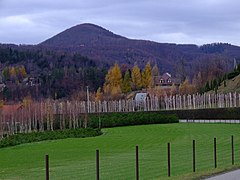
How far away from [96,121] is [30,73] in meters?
115

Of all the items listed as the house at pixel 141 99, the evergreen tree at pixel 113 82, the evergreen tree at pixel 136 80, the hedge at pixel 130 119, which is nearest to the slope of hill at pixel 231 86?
the house at pixel 141 99

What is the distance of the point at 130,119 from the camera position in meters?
81.2

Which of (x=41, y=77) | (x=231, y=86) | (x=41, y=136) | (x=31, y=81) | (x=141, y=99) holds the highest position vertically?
(x=41, y=77)

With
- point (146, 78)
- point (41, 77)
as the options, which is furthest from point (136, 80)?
point (41, 77)

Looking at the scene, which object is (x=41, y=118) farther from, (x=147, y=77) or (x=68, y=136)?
(x=147, y=77)

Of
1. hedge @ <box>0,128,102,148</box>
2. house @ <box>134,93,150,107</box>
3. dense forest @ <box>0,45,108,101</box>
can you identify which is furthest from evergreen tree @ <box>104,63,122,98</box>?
hedge @ <box>0,128,102,148</box>

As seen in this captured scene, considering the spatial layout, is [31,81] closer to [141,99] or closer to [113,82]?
[113,82]

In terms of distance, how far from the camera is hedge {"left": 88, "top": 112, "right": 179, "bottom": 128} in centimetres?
7850

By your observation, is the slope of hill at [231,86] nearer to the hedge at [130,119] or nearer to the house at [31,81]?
the hedge at [130,119]

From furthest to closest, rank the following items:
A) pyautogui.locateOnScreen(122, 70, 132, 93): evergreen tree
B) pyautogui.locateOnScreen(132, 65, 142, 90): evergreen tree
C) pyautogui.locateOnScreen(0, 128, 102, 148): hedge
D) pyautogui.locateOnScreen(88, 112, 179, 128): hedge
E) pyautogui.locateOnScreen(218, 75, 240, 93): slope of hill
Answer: pyautogui.locateOnScreen(132, 65, 142, 90): evergreen tree → pyautogui.locateOnScreen(122, 70, 132, 93): evergreen tree → pyautogui.locateOnScreen(218, 75, 240, 93): slope of hill → pyautogui.locateOnScreen(88, 112, 179, 128): hedge → pyautogui.locateOnScreen(0, 128, 102, 148): hedge

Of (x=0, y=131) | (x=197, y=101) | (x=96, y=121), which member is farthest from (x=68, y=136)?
(x=197, y=101)

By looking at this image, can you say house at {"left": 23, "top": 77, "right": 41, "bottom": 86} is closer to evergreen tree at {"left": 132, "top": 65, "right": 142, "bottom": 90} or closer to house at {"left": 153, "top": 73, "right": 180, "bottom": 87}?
evergreen tree at {"left": 132, "top": 65, "right": 142, "bottom": 90}

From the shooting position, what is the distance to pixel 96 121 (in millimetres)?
77875

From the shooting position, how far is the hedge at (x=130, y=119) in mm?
78500
